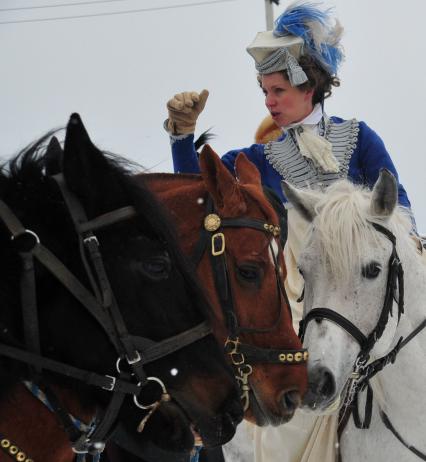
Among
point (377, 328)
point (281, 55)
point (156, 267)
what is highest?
point (281, 55)

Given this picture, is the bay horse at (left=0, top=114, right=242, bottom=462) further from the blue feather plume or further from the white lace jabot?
the blue feather plume

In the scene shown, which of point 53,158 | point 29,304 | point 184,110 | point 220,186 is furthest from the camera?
point 184,110

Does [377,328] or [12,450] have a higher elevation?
[12,450]

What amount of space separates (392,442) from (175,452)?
1457 millimetres

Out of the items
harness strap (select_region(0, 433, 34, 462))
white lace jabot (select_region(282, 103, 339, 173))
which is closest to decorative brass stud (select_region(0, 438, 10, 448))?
harness strap (select_region(0, 433, 34, 462))

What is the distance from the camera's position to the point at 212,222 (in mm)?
2883

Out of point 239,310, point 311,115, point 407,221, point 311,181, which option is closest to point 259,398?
point 239,310

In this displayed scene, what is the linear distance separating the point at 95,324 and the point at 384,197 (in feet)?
5.02

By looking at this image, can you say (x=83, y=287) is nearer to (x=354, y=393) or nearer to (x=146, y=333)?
(x=146, y=333)

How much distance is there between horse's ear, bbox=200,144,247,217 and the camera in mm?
2912

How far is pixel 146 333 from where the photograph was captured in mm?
1960

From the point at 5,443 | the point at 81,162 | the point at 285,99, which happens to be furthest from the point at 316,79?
the point at 5,443

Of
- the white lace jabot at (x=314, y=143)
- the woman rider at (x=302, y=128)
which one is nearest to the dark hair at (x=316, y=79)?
the woman rider at (x=302, y=128)

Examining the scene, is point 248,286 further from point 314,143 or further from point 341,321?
point 314,143
